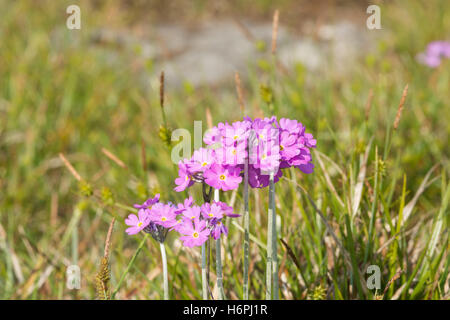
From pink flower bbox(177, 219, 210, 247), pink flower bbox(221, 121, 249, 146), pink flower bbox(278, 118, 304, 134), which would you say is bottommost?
pink flower bbox(177, 219, 210, 247)

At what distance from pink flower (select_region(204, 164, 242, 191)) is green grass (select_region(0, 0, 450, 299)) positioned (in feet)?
0.74

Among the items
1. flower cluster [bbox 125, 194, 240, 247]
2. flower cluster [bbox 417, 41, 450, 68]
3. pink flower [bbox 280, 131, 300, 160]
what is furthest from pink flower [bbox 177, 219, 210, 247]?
flower cluster [bbox 417, 41, 450, 68]

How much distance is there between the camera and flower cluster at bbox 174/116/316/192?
3.36 ft

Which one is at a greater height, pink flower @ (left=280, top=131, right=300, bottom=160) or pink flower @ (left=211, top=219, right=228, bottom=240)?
pink flower @ (left=280, top=131, right=300, bottom=160)

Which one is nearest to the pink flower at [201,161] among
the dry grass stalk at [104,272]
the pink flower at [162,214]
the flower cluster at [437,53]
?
the pink flower at [162,214]

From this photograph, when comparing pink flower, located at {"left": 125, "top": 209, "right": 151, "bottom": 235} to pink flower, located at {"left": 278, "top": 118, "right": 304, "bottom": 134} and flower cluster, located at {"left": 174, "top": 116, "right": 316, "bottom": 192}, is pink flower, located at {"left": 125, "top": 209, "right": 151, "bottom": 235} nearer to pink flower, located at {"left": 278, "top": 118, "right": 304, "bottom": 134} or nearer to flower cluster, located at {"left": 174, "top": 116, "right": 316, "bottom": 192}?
flower cluster, located at {"left": 174, "top": 116, "right": 316, "bottom": 192}

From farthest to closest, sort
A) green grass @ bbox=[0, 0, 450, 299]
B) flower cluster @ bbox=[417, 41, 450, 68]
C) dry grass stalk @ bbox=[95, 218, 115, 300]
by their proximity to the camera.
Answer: flower cluster @ bbox=[417, 41, 450, 68], green grass @ bbox=[0, 0, 450, 299], dry grass stalk @ bbox=[95, 218, 115, 300]

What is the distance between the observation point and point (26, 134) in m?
2.88

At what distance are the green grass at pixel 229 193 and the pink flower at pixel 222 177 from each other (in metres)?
0.23

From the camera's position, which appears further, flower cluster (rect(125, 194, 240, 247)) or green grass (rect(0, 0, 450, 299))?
green grass (rect(0, 0, 450, 299))

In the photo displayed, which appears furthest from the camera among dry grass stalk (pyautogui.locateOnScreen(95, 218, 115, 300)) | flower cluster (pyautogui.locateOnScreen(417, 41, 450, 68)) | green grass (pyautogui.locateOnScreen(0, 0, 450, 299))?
flower cluster (pyautogui.locateOnScreen(417, 41, 450, 68))
